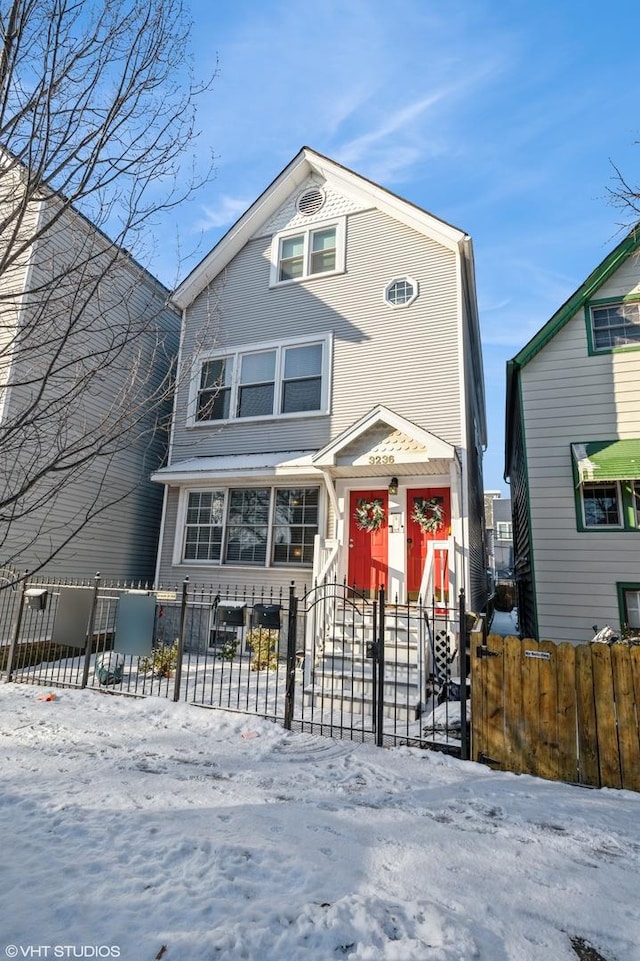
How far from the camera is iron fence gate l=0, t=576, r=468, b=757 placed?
18.9ft

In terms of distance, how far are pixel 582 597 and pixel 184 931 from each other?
26.3 ft

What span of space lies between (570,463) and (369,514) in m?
4.00

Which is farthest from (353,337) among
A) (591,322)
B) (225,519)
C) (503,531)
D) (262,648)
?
(503,531)

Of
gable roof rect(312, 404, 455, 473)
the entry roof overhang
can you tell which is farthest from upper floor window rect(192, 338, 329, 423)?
the entry roof overhang

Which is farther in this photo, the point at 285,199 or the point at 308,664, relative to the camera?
the point at 285,199

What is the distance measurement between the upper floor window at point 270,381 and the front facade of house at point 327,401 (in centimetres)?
4

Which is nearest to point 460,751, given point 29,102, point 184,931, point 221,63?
point 184,931

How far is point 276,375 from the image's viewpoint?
38.4 feet

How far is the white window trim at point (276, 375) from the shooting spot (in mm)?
11096

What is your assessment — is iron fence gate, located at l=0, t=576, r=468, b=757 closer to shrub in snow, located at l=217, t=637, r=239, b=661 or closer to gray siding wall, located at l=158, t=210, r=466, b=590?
shrub in snow, located at l=217, t=637, r=239, b=661

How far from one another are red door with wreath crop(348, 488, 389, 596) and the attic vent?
7798 mm

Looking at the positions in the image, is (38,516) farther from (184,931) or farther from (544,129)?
(544,129)

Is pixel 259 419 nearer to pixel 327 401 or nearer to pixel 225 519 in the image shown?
pixel 327 401

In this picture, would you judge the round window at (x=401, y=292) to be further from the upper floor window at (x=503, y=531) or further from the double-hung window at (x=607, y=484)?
the upper floor window at (x=503, y=531)
